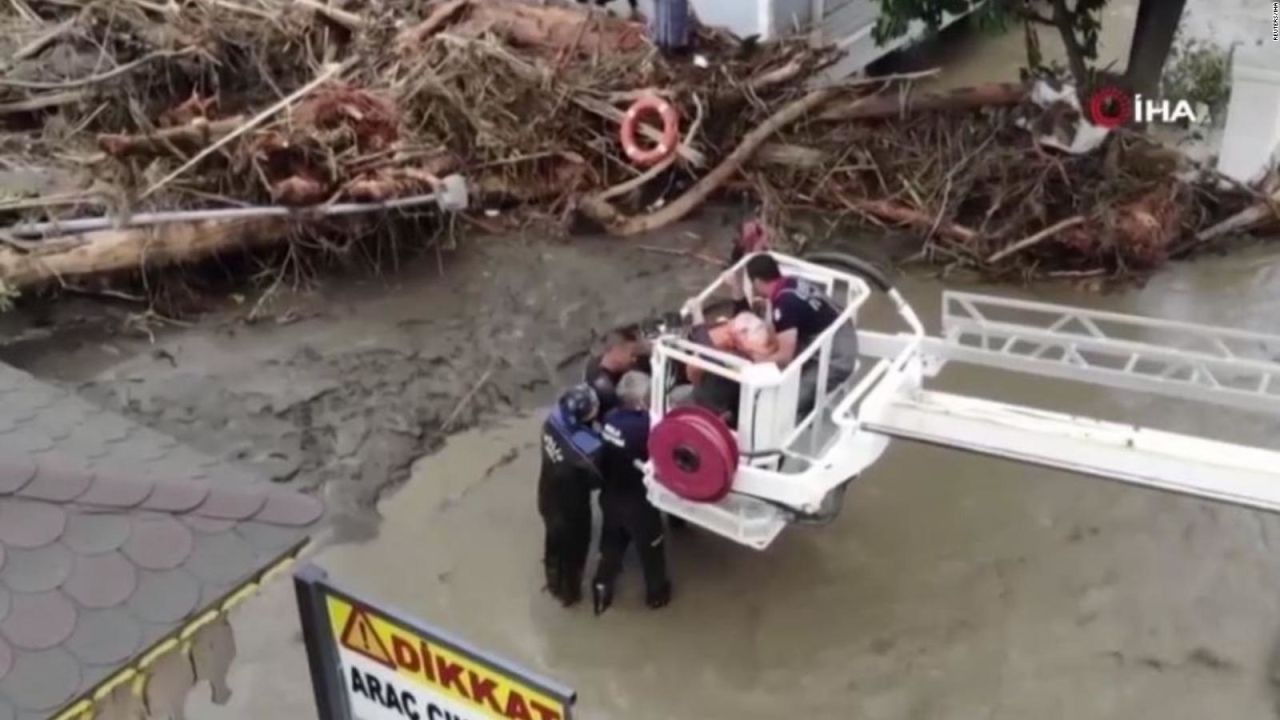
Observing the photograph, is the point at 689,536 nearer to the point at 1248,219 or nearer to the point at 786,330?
the point at 786,330

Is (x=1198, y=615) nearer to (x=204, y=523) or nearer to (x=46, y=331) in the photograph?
(x=204, y=523)

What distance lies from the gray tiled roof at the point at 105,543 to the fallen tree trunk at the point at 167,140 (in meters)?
6.25

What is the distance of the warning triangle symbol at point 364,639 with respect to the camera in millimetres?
4281

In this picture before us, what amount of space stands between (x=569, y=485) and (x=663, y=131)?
16.2 feet

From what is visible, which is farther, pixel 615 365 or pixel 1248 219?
pixel 1248 219

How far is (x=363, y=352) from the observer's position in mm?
10125

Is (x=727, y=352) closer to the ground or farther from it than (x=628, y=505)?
farther from it

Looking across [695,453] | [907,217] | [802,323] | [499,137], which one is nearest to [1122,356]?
[802,323]

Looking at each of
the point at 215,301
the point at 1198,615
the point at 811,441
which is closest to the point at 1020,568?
the point at 1198,615

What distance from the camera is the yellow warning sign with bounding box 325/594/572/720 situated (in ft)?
13.0

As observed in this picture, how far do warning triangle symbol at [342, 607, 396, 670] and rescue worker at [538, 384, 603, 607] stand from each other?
120 inches

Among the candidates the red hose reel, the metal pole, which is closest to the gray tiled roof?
the metal pole

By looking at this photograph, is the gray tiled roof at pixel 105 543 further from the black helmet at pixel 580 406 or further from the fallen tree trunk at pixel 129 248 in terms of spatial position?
the fallen tree trunk at pixel 129 248
